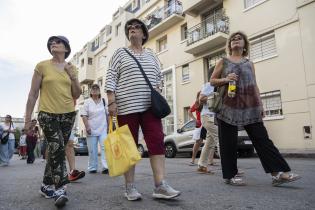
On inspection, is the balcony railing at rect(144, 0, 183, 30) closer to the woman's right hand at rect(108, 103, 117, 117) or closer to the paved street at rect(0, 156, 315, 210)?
the paved street at rect(0, 156, 315, 210)

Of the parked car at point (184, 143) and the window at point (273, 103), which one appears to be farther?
the window at point (273, 103)

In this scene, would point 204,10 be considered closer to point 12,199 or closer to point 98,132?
point 98,132

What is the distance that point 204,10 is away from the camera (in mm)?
19938

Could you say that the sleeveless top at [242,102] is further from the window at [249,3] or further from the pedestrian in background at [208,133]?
the window at [249,3]

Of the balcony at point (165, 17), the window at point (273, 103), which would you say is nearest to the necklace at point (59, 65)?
the window at point (273, 103)

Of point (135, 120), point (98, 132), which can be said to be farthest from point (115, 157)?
point (98, 132)

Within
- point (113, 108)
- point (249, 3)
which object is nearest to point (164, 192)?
point (113, 108)

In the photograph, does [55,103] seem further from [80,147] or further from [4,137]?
[80,147]

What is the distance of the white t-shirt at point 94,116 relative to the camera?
6707 mm

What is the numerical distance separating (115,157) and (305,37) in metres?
12.8

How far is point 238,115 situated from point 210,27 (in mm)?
15420

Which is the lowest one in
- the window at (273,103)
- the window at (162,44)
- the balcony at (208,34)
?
the window at (273,103)

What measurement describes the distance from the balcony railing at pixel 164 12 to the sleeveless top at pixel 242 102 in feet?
60.9

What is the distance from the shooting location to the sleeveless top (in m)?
4.27
